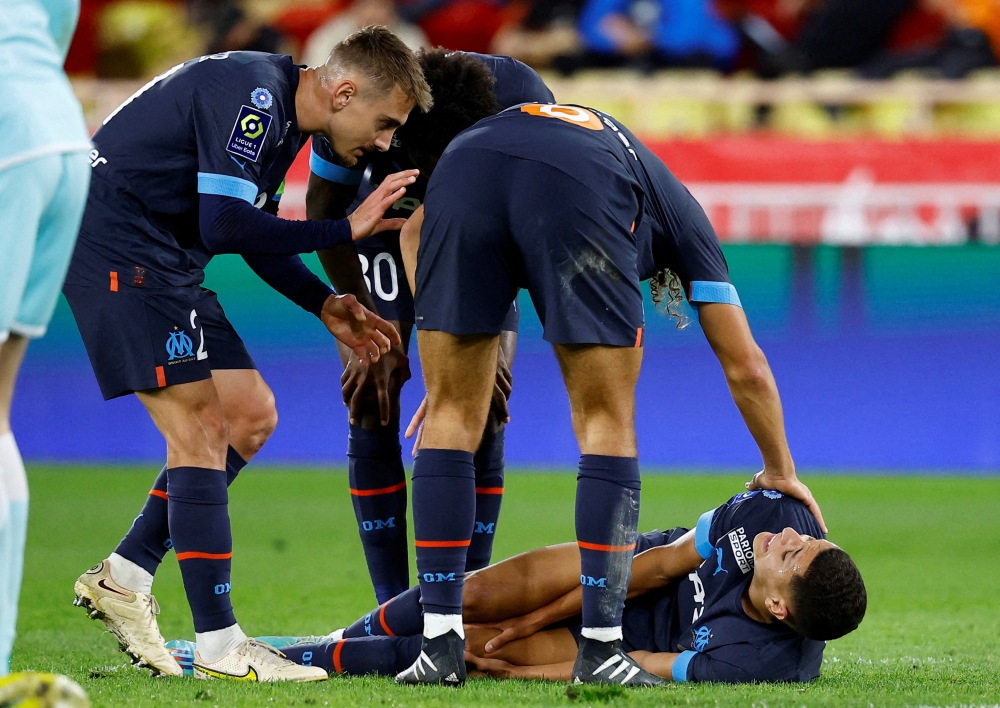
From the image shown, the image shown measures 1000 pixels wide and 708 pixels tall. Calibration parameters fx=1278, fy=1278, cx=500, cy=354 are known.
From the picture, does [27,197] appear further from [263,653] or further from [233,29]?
[233,29]

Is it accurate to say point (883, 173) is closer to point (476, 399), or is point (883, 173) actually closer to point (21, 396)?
point (21, 396)

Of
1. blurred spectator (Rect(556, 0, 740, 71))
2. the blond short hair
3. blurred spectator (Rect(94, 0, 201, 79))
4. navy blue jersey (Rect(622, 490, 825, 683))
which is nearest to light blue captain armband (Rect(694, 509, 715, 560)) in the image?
navy blue jersey (Rect(622, 490, 825, 683))

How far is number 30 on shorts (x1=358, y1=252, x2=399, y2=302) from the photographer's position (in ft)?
15.9

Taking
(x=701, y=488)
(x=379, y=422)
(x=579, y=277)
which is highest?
(x=579, y=277)

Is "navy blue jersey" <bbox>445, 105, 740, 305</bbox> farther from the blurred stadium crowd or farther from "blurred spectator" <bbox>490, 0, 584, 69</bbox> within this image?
"blurred spectator" <bbox>490, 0, 584, 69</bbox>

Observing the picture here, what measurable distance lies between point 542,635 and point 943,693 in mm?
1149

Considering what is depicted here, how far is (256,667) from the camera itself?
→ 3674 mm

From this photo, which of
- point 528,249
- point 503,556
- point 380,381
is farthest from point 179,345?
point 503,556

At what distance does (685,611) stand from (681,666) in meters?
0.26

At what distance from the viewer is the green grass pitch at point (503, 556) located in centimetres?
341

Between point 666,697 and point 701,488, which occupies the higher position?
point 666,697

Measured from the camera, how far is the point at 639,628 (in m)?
3.90

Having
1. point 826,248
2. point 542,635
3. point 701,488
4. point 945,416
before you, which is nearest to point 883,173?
point 826,248

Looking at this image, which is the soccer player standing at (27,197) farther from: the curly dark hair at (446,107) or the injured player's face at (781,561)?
the injured player's face at (781,561)
